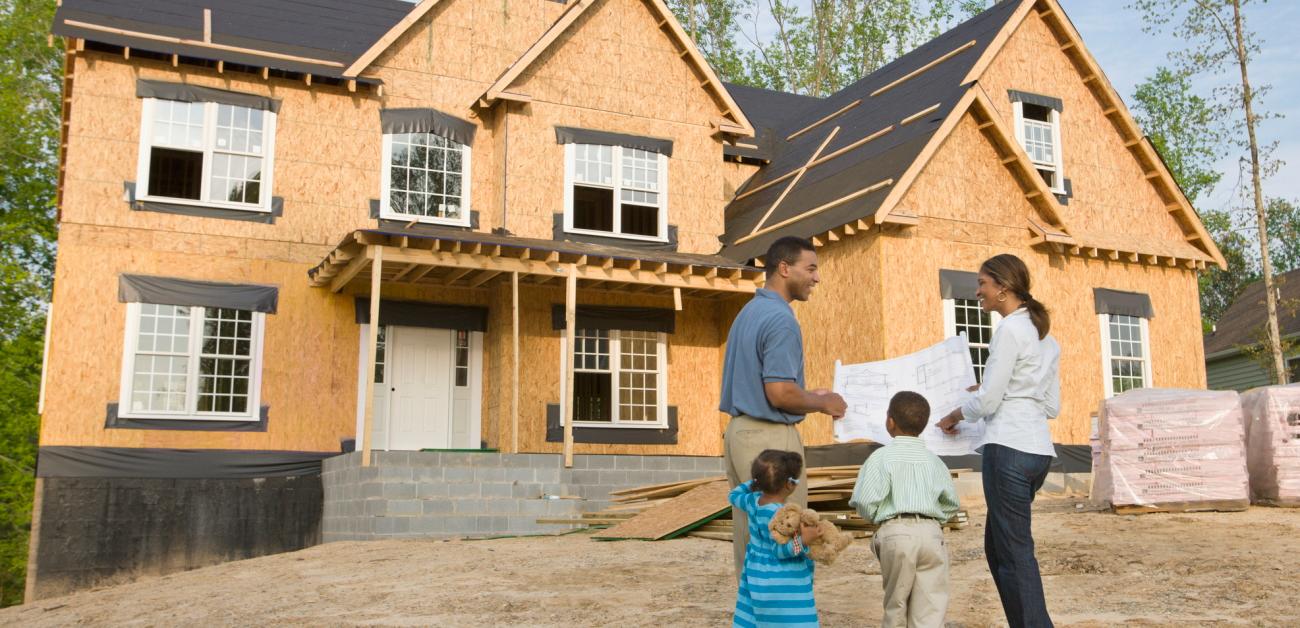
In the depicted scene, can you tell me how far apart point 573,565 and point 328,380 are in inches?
293

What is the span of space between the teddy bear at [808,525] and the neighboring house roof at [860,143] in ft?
36.9

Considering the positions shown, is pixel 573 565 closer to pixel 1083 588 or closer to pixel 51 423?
pixel 1083 588

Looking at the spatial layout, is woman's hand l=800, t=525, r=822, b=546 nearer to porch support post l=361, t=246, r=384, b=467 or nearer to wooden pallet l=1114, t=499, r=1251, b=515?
wooden pallet l=1114, t=499, r=1251, b=515

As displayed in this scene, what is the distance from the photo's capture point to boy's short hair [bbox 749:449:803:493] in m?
4.75

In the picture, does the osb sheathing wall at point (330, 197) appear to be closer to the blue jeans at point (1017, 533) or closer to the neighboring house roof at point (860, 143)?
the neighboring house roof at point (860, 143)

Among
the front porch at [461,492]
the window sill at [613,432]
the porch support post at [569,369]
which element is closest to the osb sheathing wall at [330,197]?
the window sill at [613,432]

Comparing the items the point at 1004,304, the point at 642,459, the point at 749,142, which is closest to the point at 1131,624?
the point at 1004,304

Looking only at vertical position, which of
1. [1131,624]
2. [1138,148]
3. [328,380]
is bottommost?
[1131,624]

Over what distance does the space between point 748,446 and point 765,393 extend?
0.26 meters

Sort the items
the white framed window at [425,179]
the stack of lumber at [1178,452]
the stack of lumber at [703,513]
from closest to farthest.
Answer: the stack of lumber at [703,513] → the stack of lumber at [1178,452] → the white framed window at [425,179]

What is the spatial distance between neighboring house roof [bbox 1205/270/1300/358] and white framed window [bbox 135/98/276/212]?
83.1 feet

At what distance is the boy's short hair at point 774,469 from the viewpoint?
4750mm

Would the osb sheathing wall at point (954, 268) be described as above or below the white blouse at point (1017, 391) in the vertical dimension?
above

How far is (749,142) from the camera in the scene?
2186cm
